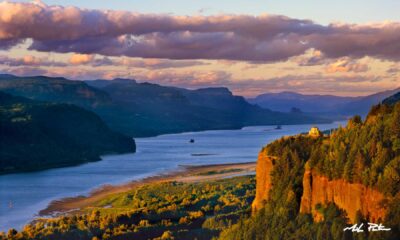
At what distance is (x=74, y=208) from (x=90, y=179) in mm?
52974

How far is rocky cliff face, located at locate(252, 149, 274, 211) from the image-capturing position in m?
62.9

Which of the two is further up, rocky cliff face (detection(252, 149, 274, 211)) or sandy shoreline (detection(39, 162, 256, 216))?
rocky cliff face (detection(252, 149, 274, 211))

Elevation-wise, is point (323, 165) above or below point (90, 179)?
above

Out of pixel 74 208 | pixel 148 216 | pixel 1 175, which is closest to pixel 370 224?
pixel 148 216

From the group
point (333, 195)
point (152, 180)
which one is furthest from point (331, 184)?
point (152, 180)

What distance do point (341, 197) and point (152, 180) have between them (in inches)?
4704

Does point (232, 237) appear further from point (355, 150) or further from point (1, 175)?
point (1, 175)

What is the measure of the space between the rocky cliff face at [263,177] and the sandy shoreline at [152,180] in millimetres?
62238

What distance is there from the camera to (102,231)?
285 feet

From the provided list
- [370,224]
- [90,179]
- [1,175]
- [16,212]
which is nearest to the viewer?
[370,224]

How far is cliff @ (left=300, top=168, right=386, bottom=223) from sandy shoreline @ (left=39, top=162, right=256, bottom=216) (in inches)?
2835
